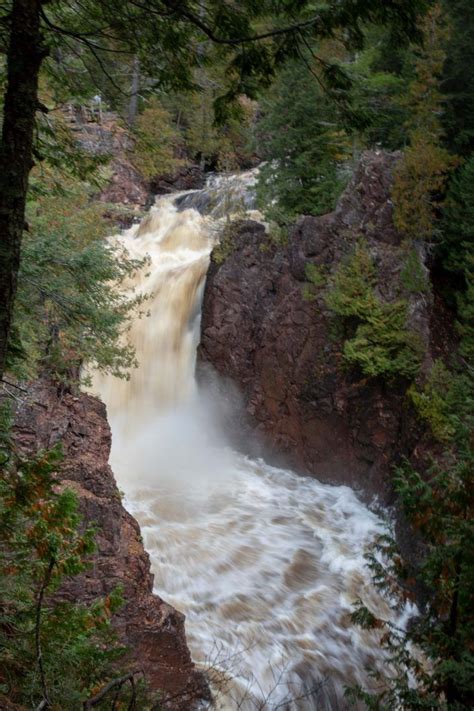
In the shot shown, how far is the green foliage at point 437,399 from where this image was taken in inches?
399

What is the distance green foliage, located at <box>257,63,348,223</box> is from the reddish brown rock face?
31.7 feet

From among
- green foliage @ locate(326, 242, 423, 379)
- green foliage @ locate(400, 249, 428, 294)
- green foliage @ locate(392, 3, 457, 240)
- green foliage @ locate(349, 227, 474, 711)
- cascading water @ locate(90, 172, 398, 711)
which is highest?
green foliage @ locate(392, 3, 457, 240)

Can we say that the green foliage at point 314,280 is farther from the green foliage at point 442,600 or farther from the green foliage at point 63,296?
the green foliage at point 442,600

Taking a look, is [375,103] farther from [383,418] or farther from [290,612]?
[290,612]

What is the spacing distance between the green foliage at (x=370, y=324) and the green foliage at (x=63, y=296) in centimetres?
534

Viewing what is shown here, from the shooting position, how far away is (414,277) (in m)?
12.0

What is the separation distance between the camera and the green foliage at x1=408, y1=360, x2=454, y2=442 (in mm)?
10141

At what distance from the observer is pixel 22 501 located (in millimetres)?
3033

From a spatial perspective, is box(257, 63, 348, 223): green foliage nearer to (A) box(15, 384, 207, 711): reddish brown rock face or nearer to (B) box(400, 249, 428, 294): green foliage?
(B) box(400, 249, 428, 294): green foliage

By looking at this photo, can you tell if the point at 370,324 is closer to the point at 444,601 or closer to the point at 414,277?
the point at 414,277

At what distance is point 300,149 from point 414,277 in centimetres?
620

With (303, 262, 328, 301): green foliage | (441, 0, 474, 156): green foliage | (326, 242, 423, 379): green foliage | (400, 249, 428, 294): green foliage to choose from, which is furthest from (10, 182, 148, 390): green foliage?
(441, 0, 474, 156): green foliage

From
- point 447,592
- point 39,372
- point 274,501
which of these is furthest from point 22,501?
point 274,501

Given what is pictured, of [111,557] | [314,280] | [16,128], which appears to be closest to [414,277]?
[314,280]
